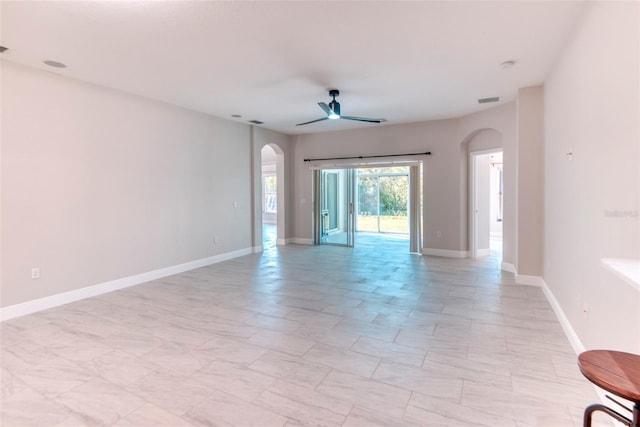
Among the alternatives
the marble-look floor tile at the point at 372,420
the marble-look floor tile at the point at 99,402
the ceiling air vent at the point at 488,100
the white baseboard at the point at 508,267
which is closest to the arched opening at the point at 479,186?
the white baseboard at the point at 508,267

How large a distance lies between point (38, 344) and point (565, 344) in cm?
464

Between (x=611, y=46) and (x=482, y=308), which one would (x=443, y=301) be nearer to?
(x=482, y=308)

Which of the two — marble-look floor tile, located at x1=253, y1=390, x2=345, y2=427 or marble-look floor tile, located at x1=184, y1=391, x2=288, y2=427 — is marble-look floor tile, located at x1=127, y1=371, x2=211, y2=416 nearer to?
marble-look floor tile, located at x1=184, y1=391, x2=288, y2=427

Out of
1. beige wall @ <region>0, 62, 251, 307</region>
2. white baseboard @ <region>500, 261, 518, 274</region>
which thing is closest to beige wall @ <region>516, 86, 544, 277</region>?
white baseboard @ <region>500, 261, 518, 274</region>

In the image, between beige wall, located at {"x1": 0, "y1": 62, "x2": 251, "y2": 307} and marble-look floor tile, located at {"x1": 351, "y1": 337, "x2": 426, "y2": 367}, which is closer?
marble-look floor tile, located at {"x1": 351, "y1": 337, "x2": 426, "y2": 367}

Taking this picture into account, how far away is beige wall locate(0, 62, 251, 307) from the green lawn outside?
5594mm

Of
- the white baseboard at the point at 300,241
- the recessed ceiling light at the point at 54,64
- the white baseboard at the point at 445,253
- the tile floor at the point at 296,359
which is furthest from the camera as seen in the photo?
the white baseboard at the point at 300,241

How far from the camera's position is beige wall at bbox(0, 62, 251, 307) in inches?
146

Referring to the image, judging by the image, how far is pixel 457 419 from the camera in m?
1.96

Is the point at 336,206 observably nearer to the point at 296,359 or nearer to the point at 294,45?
the point at 294,45

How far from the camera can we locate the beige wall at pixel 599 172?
1.78m

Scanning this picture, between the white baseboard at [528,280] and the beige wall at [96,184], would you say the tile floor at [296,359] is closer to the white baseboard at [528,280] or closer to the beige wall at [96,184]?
the white baseboard at [528,280]

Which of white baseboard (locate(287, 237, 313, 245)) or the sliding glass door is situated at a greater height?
the sliding glass door

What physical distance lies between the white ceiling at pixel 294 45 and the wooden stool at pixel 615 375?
8.17 ft
